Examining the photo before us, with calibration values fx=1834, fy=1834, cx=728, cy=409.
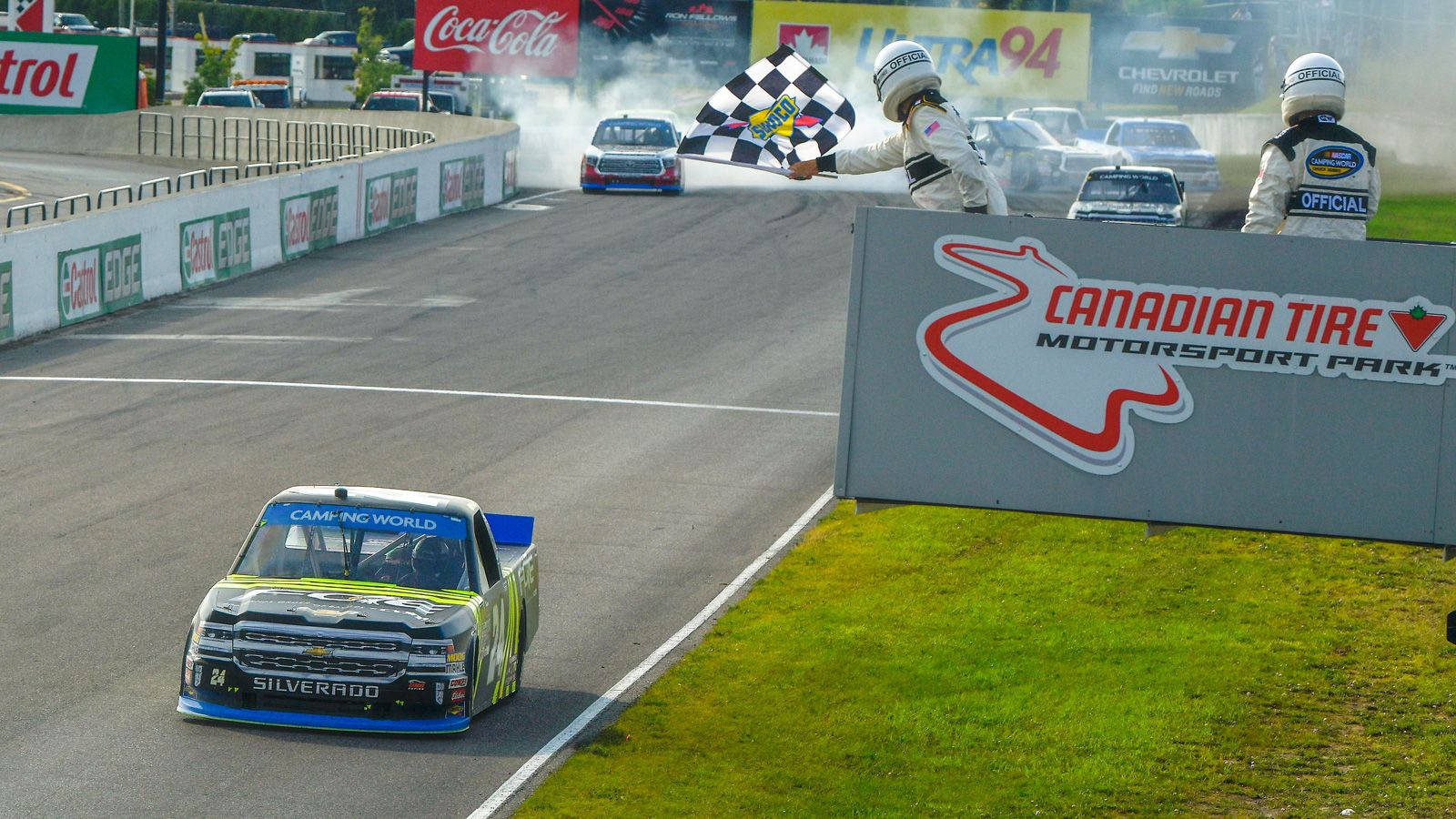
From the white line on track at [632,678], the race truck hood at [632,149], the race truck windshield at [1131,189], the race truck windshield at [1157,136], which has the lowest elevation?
the white line on track at [632,678]

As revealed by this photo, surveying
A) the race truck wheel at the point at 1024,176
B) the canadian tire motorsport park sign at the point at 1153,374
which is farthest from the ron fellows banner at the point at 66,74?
the canadian tire motorsport park sign at the point at 1153,374

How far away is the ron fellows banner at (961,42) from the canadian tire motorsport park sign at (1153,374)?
171ft

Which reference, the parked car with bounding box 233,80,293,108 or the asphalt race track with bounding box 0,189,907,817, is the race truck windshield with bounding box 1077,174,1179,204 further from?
the parked car with bounding box 233,80,293,108

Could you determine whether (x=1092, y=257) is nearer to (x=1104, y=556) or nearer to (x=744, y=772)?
(x=744, y=772)

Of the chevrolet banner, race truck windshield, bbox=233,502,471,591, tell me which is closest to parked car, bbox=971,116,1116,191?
the chevrolet banner

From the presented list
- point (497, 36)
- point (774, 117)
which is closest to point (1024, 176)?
point (497, 36)

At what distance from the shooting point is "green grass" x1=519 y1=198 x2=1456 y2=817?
10.3m

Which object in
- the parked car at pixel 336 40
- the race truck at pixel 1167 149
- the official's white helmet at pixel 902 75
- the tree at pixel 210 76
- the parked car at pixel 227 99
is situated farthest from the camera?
the parked car at pixel 336 40

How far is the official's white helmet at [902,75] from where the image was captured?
28.8 ft

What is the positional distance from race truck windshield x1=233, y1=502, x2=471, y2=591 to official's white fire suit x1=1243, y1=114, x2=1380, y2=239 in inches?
207

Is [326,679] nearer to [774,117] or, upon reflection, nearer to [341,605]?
[341,605]

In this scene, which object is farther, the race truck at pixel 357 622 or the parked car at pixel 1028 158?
the parked car at pixel 1028 158

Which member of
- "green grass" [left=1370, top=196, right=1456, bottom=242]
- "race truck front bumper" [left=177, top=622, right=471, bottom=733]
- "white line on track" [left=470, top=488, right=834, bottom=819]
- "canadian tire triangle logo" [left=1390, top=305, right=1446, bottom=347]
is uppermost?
"canadian tire triangle logo" [left=1390, top=305, right=1446, bottom=347]

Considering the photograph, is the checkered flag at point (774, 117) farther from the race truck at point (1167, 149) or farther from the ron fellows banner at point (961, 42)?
the ron fellows banner at point (961, 42)
